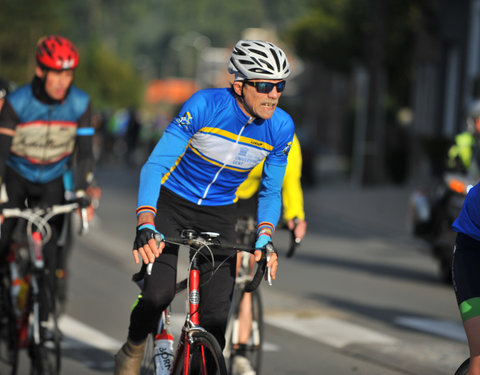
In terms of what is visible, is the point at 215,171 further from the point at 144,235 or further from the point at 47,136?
the point at 47,136

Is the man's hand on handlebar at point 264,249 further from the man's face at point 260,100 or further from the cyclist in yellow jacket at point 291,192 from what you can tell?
the cyclist in yellow jacket at point 291,192

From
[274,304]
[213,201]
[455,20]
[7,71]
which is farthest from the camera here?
[7,71]

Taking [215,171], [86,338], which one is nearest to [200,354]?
[215,171]

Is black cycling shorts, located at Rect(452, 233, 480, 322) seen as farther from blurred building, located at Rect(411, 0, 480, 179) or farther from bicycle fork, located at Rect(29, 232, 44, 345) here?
blurred building, located at Rect(411, 0, 480, 179)

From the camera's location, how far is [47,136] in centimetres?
654

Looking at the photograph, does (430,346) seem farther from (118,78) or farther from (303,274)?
(118,78)

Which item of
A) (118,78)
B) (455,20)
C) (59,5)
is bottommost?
(118,78)

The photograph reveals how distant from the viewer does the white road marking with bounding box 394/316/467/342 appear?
8301 mm

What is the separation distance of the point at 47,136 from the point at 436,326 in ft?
13.1

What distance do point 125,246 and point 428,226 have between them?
4.53m

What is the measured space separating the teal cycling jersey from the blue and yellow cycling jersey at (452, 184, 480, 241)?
99 cm

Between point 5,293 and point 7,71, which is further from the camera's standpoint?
point 7,71

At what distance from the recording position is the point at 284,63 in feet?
15.5

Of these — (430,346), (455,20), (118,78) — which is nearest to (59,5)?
(118,78)
